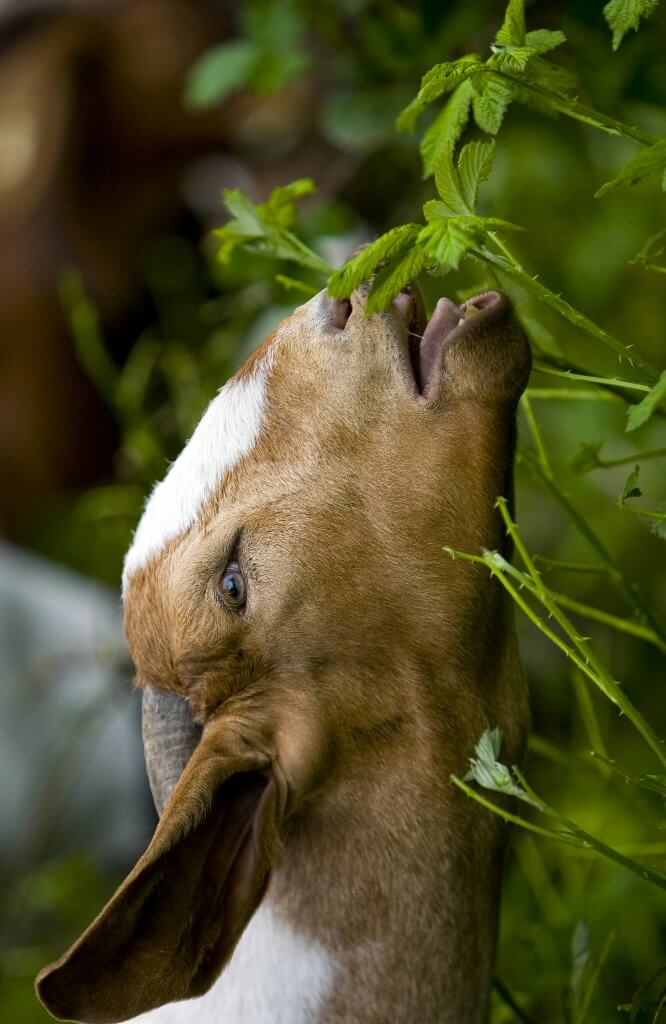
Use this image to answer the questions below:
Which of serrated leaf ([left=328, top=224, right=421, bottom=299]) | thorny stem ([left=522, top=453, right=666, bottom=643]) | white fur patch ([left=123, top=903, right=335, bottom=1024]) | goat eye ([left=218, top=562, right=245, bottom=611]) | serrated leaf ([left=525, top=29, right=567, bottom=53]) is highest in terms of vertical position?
serrated leaf ([left=525, top=29, right=567, bottom=53])

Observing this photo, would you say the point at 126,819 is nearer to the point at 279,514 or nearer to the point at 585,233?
the point at 585,233

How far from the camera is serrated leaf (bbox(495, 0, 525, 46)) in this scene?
94 cm

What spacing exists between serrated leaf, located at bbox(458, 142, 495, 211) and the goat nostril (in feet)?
0.83

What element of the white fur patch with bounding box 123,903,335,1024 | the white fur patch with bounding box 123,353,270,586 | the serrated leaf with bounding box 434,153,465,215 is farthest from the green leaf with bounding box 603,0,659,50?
the white fur patch with bounding box 123,903,335,1024

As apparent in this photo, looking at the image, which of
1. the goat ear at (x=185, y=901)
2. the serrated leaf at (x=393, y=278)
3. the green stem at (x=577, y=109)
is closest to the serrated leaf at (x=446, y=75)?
the green stem at (x=577, y=109)

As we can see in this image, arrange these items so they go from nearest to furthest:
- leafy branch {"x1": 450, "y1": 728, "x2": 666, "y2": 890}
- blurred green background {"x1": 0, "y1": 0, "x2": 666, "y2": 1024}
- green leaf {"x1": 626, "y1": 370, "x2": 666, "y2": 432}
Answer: green leaf {"x1": 626, "y1": 370, "x2": 666, "y2": 432}, leafy branch {"x1": 450, "y1": 728, "x2": 666, "y2": 890}, blurred green background {"x1": 0, "y1": 0, "x2": 666, "y2": 1024}

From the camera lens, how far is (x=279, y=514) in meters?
1.23

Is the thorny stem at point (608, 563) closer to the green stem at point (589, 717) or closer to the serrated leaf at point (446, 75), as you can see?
the green stem at point (589, 717)

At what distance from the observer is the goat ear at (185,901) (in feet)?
3.49

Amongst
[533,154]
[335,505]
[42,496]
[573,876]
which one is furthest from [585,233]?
[42,496]

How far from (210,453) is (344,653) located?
23cm

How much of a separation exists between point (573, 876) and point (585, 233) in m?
1.19

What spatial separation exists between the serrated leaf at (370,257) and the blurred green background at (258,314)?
302mm

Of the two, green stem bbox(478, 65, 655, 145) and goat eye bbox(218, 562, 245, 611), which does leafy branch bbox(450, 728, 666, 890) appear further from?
green stem bbox(478, 65, 655, 145)
